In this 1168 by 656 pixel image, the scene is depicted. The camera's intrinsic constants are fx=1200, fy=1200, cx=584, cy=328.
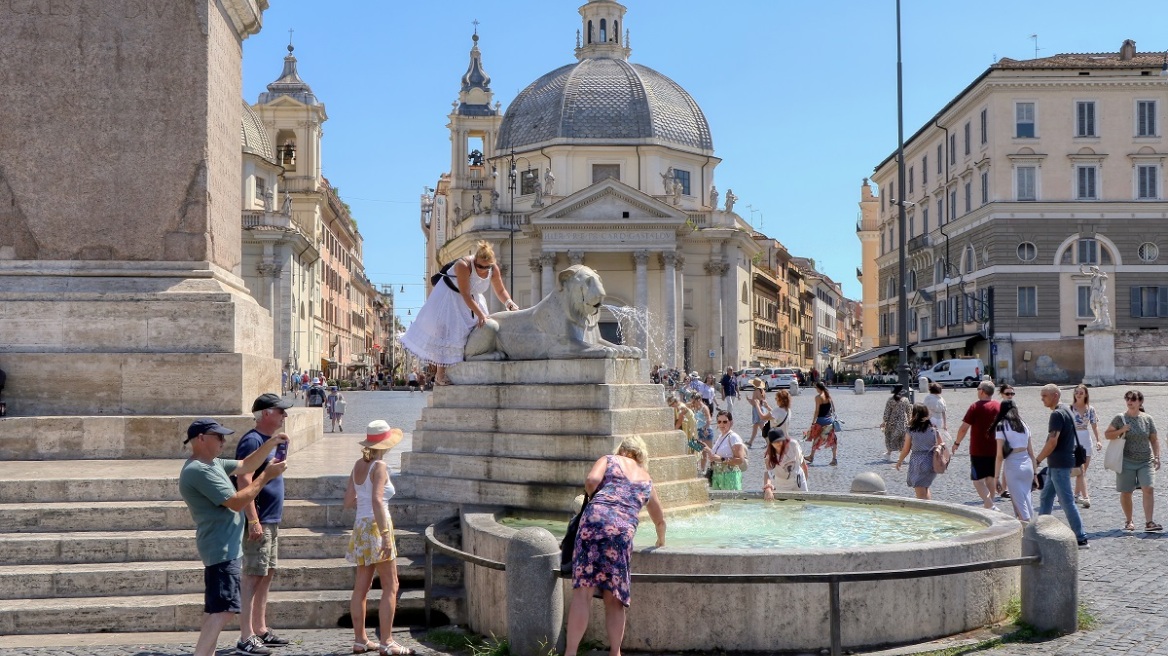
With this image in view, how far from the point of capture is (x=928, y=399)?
17609 mm

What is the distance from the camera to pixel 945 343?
57906 millimetres

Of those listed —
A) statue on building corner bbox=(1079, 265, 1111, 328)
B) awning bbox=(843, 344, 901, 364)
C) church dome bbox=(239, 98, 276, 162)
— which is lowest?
awning bbox=(843, 344, 901, 364)

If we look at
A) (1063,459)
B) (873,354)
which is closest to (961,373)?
(873,354)

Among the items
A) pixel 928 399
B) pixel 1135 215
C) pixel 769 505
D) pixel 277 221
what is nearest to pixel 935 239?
pixel 1135 215

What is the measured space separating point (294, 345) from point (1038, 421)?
1761 inches

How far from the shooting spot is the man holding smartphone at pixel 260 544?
6.40 meters

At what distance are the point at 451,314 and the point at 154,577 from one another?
3.32 m

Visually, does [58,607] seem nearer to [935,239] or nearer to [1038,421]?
[1038,421]

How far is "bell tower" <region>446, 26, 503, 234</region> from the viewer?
268 ft

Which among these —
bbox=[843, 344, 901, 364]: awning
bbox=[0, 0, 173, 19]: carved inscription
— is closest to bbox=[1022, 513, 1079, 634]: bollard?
bbox=[0, 0, 173, 19]: carved inscription

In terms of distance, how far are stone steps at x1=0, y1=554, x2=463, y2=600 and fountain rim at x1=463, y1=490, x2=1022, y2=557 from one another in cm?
52

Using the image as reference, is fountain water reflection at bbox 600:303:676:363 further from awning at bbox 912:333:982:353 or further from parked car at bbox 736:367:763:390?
awning at bbox 912:333:982:353

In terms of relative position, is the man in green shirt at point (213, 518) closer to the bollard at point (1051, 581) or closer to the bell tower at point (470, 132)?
the bollard at point (1051, 581)

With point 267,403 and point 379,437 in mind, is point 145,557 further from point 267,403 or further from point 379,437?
point 379,437
